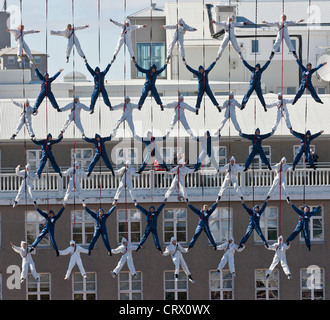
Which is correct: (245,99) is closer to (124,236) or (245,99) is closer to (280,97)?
(280,97)

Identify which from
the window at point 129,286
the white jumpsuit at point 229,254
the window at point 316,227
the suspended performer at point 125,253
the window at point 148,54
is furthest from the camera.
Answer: the window at point 148,54

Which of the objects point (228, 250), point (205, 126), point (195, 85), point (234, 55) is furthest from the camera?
point (234, 55)

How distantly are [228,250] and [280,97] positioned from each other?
5.91 m

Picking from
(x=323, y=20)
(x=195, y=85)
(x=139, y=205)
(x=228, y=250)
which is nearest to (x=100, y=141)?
(x=139, y=205)

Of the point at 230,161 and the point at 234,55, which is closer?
the point at 230,161

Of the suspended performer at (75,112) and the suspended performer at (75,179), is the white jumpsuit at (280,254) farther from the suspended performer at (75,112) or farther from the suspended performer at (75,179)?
the suspended performer at (75,112)

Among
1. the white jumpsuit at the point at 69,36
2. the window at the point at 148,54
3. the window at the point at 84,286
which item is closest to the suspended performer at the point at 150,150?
the white jumpsuit at the point at 69,36

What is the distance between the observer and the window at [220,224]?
52938 mm

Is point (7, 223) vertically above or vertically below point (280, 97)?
below

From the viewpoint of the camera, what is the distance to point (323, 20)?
225ft

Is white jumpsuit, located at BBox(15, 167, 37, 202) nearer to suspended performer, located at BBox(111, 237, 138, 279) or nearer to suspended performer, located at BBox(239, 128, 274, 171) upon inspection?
suspended performer, located at BBox(111, 237, 138, 279)

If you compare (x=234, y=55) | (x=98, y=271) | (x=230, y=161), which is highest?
(x=234, y=55)

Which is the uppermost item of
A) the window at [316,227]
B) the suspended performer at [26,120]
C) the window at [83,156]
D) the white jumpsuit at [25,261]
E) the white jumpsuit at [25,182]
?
the suspended performer at [26,120]

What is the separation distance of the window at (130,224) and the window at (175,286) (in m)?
1.86
